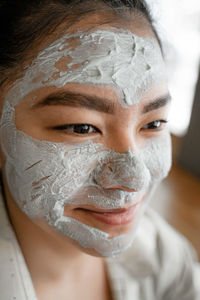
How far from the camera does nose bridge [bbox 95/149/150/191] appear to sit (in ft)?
1.90

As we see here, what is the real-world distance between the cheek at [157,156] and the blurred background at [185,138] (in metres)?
0.90

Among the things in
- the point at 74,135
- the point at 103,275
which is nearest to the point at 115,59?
the point at 74,135

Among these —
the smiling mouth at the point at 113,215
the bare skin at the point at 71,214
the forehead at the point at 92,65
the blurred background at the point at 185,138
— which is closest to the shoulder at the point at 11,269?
the bare skin at the point at 71,214

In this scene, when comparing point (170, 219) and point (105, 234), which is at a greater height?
point (105, 234)

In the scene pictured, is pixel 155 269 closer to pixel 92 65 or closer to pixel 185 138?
pixel 92 65

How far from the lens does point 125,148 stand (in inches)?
23.0

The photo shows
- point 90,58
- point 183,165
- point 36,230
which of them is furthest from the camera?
point 183,165

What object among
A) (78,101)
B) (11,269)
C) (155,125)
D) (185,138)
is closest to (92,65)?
(78,101)

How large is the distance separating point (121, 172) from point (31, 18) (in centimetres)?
30

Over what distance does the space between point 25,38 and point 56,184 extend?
25 cm

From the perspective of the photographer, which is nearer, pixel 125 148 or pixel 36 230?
pixel 125 148

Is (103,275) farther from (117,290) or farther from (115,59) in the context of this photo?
(115,59)

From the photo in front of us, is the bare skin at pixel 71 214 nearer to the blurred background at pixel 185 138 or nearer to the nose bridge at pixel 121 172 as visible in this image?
the nose bridge at pixel 121 172

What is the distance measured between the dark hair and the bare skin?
0.09 feet
